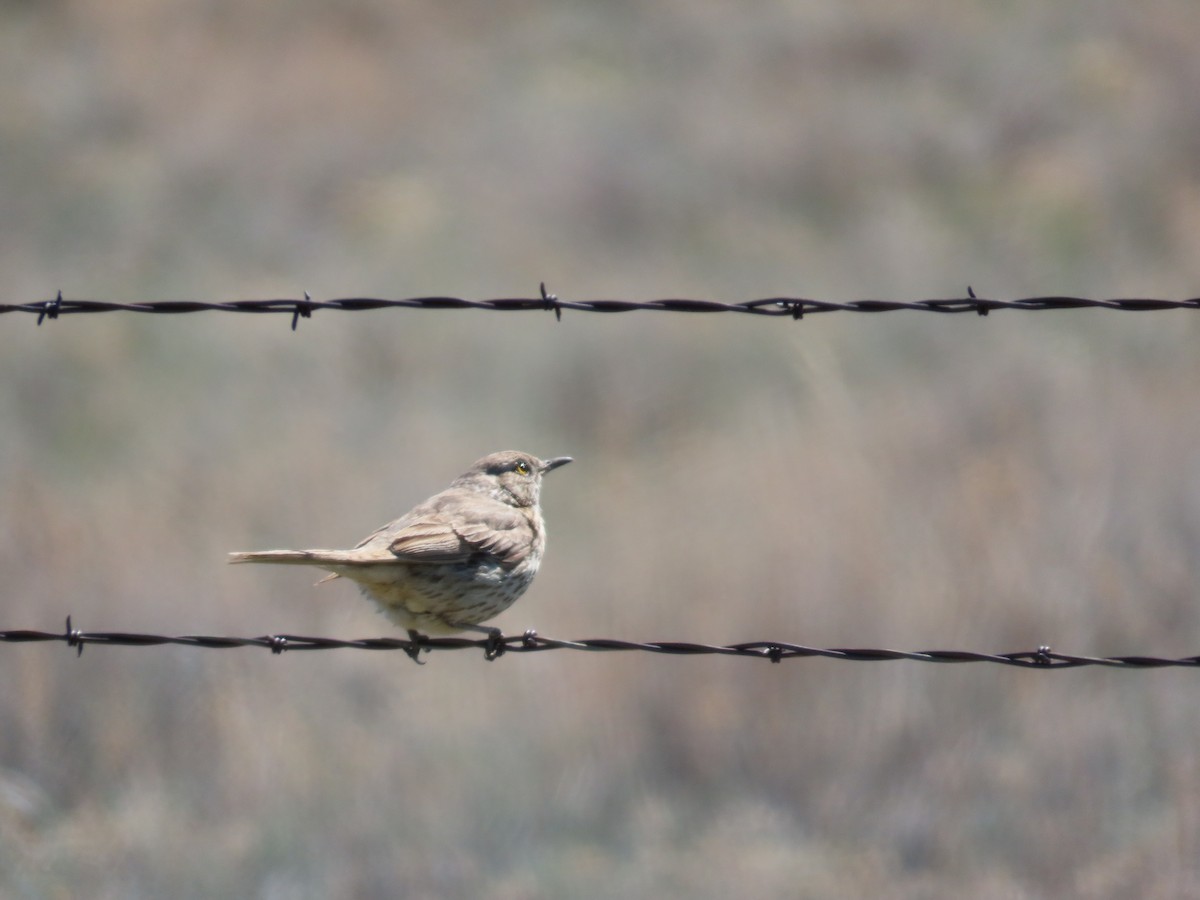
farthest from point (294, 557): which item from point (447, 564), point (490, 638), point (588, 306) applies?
point (588, 306)

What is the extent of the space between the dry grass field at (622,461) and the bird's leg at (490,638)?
3.49m

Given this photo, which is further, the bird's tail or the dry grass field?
the dry grass field

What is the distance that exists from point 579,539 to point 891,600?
3.89 m

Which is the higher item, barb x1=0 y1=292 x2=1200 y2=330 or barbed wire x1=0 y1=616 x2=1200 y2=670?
barb x1=0 y1=292 x2=1200 y2=330

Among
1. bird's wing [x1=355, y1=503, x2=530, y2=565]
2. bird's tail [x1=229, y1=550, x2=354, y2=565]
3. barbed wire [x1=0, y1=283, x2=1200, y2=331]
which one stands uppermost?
barbed wire [x1=0, y1=283, x2=1200, y2=331]

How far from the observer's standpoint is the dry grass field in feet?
32.2

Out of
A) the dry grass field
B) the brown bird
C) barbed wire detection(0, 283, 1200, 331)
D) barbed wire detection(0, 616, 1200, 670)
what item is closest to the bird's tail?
the brown bird

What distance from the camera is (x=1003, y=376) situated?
1582 centimetres

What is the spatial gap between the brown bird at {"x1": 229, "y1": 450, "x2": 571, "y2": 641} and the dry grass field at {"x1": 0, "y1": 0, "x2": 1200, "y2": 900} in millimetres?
3513

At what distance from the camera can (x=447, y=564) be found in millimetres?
6133

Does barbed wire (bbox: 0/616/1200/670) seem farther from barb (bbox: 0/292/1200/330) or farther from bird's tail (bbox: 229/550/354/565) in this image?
barb (bbox: 0/292/1200/330)

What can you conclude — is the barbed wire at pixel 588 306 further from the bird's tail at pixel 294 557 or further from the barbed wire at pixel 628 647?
the barbed wire at pixel 628 647

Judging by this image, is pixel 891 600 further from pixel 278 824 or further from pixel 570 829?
pixel 278 824

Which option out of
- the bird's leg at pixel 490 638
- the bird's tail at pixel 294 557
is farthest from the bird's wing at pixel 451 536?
the bird's leg at pixel 490 638
